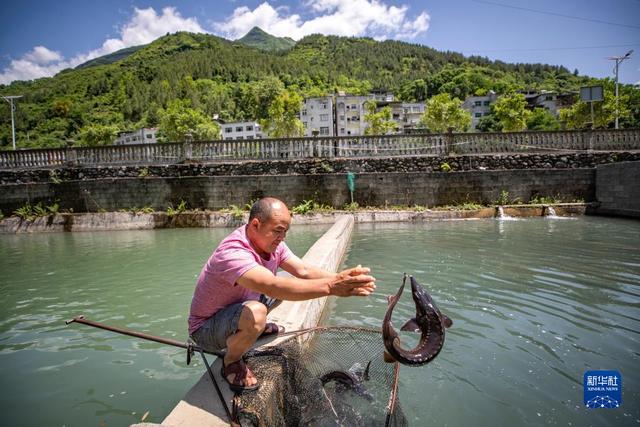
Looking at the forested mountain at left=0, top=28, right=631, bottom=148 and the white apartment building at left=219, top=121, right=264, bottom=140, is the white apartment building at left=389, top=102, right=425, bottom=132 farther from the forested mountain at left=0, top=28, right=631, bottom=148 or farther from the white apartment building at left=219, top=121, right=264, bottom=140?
the white apartment building at left=219, top=121, right=264, bottom=140

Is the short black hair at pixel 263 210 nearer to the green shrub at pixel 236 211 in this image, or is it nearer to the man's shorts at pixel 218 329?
the man's shorts at pixel 218 329

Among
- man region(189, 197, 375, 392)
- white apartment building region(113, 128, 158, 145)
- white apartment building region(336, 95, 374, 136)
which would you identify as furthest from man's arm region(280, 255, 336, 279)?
white apartment building region(113, 128, 158, 145)

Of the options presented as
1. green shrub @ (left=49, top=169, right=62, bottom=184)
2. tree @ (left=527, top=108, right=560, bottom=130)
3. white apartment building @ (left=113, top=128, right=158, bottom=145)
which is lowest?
green shrub @ (left=49, top=169, right=62, bottom=184)

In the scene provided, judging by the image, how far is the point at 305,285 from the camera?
1902mm

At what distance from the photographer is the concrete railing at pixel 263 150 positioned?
13500 millimetres

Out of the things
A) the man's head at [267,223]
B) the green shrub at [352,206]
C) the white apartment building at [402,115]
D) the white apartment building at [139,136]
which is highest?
the white apartment building at [402,115]

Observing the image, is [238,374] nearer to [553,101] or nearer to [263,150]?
[263,150]

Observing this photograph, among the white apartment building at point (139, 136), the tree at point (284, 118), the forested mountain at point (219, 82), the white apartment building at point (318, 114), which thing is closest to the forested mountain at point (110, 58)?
the forested mountain at point (219, 82)

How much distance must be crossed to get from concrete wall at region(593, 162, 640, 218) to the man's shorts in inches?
487

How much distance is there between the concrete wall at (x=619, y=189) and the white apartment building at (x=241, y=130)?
74842 mm

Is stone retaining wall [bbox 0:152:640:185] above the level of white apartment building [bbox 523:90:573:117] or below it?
below

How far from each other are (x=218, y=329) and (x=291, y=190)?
11056 millimetres

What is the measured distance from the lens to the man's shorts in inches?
81.7

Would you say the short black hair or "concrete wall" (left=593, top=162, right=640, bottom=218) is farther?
"concrete wall" (left=593, top=162, right=640, bottom=218)
